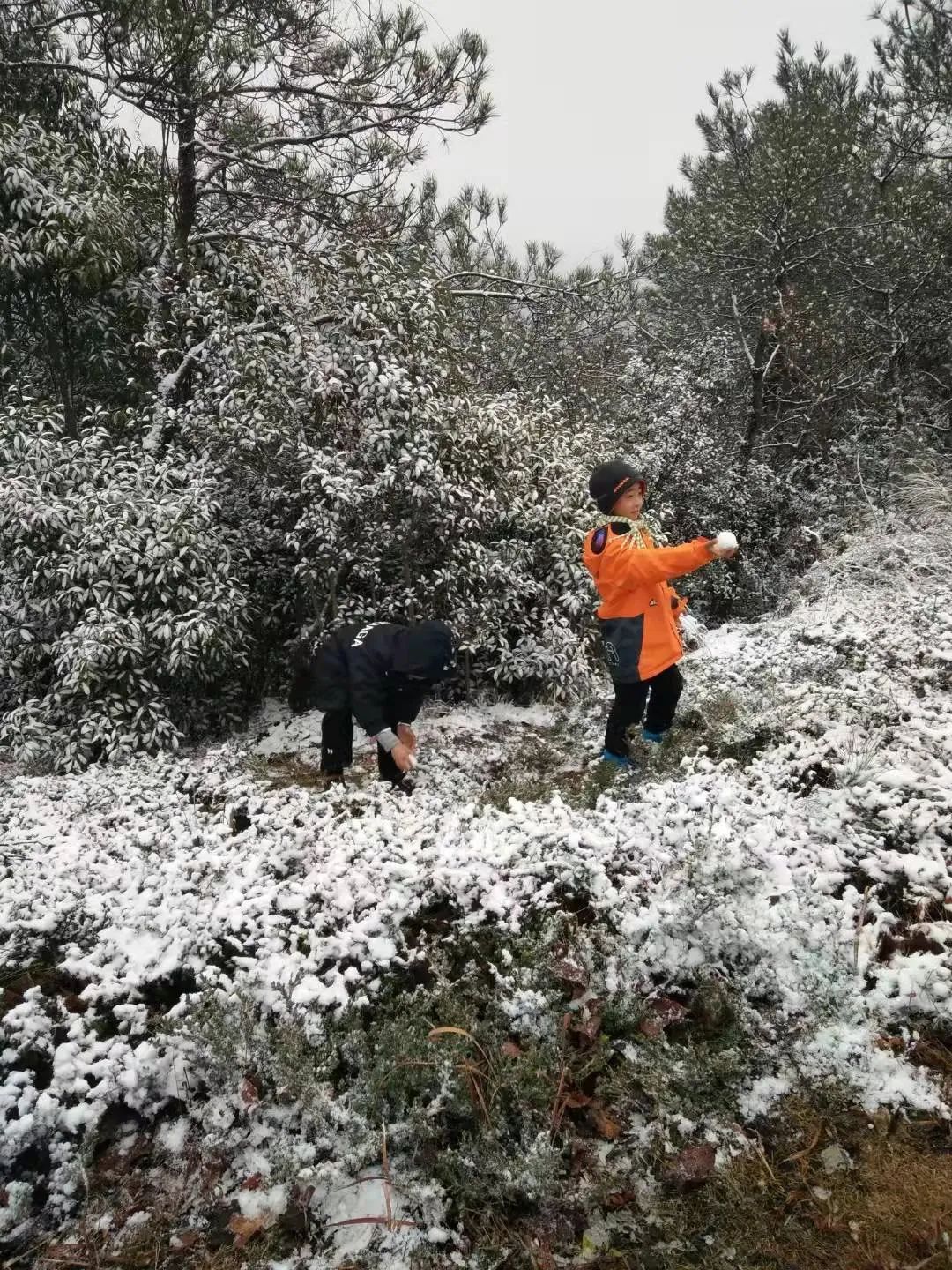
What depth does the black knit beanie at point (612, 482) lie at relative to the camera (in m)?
4.43

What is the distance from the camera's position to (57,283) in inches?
261

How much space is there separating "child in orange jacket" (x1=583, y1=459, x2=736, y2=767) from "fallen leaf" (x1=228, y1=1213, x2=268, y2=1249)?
316cm

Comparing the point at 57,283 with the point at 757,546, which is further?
the point at 757,546

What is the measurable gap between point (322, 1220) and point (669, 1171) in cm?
102

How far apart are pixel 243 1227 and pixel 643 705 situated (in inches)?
130

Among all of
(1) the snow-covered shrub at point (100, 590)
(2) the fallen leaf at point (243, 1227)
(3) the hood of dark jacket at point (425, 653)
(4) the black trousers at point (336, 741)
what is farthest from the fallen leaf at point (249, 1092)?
(1) the snow-covered shrub at point (100, 590)

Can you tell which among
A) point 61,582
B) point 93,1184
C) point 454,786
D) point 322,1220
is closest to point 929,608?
point 454,786

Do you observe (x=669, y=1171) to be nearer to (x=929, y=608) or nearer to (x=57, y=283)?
(x=929, y=608)

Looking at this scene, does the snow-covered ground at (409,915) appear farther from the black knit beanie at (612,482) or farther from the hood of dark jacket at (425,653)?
the black knit beanie at (612,482)

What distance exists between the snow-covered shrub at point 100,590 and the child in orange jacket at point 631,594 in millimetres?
3038

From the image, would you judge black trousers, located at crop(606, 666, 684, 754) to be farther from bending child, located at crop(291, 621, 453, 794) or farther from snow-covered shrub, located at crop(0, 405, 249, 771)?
snow-covered shrub, located at crop(0, 405, 249, 771)

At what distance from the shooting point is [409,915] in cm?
307

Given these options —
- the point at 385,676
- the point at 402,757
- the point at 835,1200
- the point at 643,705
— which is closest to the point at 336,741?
the point at 385,676

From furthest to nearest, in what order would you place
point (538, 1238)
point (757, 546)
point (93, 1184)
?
point (757, 546), point (93, 1184), point (538, 1238)
